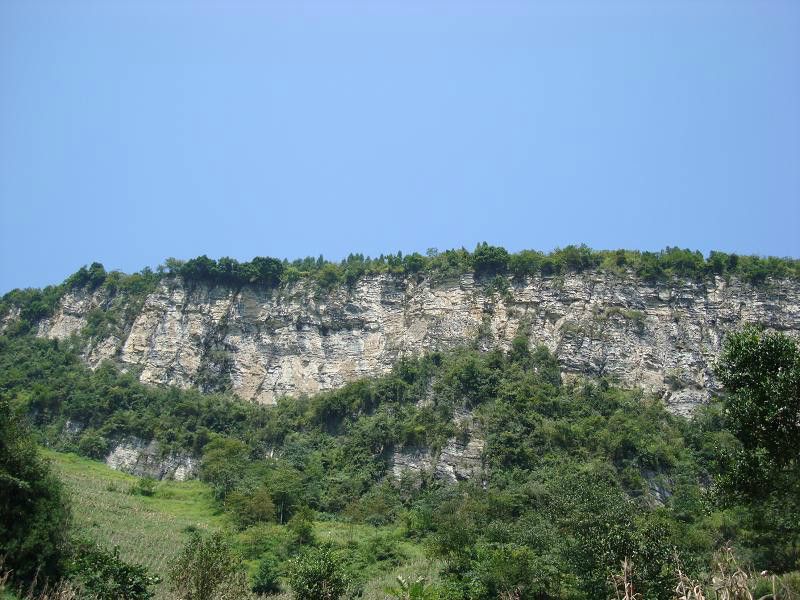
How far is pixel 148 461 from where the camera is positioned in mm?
52750

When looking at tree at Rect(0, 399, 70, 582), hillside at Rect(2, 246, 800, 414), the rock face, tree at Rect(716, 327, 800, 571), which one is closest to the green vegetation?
tree at Rect(716, 327, 800, 571)

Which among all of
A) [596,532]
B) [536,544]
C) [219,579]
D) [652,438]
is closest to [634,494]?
[652,438]

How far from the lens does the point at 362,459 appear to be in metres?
Answer: 49.8

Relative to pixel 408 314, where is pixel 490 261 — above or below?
above

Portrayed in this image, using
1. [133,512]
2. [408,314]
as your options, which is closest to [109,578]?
[133,512]

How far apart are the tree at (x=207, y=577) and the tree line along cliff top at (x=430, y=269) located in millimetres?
42922

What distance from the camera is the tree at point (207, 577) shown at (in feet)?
70.7

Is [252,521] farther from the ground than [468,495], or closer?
closer

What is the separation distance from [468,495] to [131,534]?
66.5ft

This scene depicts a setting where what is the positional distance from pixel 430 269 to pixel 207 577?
45405 mm

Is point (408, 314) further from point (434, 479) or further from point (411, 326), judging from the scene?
point (434, 479)

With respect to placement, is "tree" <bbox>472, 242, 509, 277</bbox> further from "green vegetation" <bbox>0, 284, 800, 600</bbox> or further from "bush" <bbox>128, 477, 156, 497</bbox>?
"bush" <bbox>128, 477, 156, 497</bbox>

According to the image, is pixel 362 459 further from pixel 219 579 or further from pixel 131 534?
pixel 219 579

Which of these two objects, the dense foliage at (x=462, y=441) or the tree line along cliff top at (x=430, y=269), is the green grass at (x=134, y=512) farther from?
the tree line along cliff top at (x=430, y=269)
